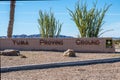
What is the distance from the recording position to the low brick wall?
1238 inches

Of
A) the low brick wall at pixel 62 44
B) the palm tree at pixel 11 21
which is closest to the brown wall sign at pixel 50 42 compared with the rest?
the low brick wall at pixel 62 44

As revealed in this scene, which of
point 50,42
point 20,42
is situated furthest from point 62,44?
point 20,42

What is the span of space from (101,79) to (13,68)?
4.30 metres

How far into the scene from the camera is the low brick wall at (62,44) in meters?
31.4

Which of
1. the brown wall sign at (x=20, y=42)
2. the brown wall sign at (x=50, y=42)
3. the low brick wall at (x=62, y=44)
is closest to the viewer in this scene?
the low brick wall at (x=62, y=44)

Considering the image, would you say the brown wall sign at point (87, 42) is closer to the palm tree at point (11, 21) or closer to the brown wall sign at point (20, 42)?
the brown wall sign at point (20, 42)

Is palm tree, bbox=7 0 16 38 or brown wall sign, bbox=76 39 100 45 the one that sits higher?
palm tree, bbox=7 0 16 38

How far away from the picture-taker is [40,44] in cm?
3325

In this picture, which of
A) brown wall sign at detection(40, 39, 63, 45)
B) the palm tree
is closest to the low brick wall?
brown wall sign at detection(40, 39, 63, 45)

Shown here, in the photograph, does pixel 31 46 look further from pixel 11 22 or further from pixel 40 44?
pixel 11 22

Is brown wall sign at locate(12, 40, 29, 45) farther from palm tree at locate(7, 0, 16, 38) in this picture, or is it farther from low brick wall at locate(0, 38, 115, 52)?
palm tree at locate(7, 0, 16, 38)

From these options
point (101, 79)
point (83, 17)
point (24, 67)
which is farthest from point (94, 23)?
point (101, 79)

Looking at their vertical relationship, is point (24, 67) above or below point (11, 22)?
below

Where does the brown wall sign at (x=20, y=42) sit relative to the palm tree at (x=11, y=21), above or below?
below
